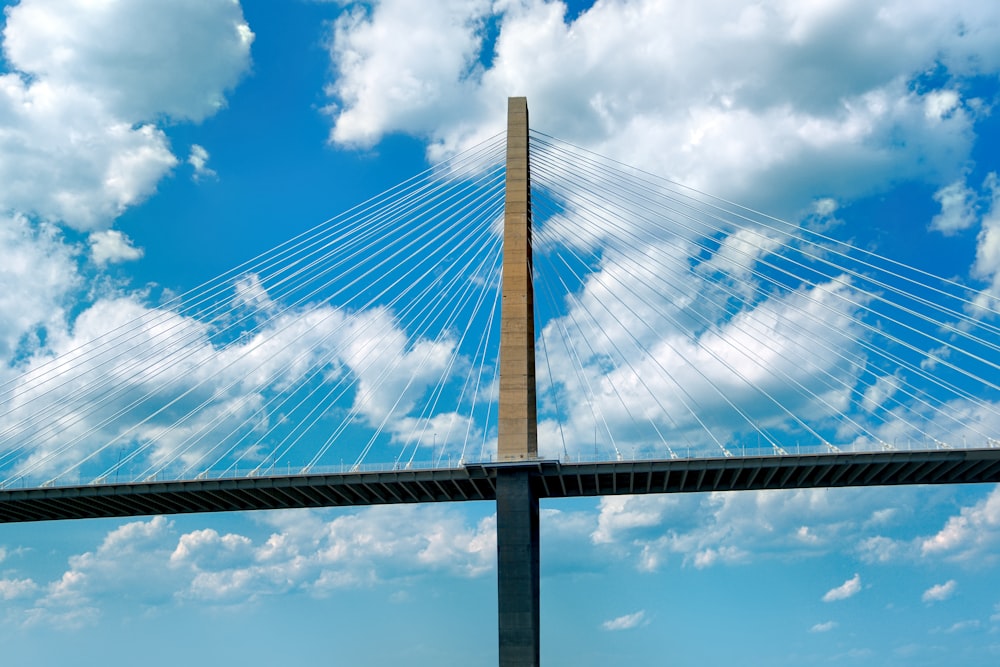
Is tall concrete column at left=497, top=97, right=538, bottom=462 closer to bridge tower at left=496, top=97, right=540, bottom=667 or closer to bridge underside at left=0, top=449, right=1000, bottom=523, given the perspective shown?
bridge tower at left=496, top=97, right=540, bottom=667

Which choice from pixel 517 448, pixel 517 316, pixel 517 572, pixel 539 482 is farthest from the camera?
pixel 517 316

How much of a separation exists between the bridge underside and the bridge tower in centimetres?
107

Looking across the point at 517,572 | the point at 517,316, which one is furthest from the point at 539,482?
the point at 517,316

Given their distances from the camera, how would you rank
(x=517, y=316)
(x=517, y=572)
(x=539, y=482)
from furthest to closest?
(x=517, y=316) < (x=539, y=482) < (x=517, y=572)

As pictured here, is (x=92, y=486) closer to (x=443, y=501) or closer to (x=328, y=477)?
(x=328, y=477)

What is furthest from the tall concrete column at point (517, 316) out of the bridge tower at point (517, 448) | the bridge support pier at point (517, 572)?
the bridge support pier at point (517, 572)

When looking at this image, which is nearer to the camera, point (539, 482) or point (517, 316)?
point (539, 482)

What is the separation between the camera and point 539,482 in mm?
56500

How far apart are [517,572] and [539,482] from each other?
6001 millimetres

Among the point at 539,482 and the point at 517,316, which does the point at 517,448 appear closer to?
the point at 539,482

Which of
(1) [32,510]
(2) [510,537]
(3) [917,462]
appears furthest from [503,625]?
(1) [32,510]

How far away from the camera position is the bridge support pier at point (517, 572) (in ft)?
169

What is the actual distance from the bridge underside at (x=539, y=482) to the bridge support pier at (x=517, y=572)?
4.01 ft

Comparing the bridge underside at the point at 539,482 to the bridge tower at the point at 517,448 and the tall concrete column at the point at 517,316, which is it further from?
the tall concrete column at the point at 517,316
